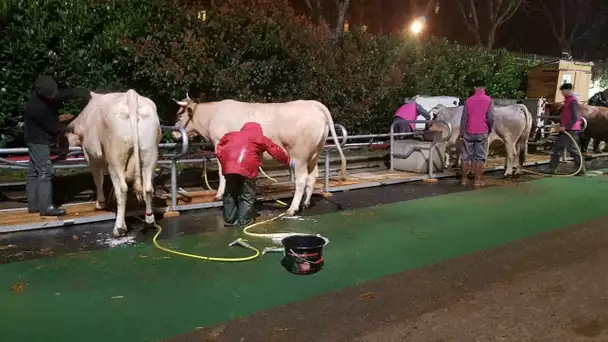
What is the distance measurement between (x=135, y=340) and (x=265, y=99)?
807cm

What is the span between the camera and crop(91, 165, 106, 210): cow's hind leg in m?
7.16

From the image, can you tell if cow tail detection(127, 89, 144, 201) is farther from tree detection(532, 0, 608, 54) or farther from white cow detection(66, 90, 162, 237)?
tree detection(532, 0, 608, 54)

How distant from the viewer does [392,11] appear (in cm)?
2402

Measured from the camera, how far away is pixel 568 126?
1194 cm

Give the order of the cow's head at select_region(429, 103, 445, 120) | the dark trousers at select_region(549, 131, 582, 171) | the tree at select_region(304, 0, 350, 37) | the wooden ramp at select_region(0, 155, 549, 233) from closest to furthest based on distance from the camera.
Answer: the wooden ramp at select_region(0, 155, 549, 233)
the dark trousers at select_region(549, 131, 582, 171)
the cow's head at select_region(429, 103, 445, 120)
the tree at select_region(304, 0, 350, 37)

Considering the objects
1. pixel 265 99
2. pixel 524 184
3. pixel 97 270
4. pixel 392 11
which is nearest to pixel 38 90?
pixel 97 270

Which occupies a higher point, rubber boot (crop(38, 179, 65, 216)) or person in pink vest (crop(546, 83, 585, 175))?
person in pink vest (crop(546, 83, 585, 175))

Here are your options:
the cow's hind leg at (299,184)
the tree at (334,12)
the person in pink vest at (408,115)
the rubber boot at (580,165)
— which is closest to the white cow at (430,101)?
the person in pink vest at (408,115)

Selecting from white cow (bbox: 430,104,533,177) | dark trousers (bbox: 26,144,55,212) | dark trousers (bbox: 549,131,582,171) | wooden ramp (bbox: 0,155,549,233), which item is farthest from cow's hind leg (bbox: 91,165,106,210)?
dark trousers (bbox: 549,131,582,171)

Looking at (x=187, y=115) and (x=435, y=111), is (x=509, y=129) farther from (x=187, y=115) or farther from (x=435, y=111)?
(x=187, y=115)

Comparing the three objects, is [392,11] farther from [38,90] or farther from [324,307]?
[324,307]

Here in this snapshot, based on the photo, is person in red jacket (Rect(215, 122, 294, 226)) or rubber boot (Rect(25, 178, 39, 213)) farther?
rubber boot (Rect(25, 178, 39, 213))

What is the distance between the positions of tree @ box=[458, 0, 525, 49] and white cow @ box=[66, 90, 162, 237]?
18630 mm

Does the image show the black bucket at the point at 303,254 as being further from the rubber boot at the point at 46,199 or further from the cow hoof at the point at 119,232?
the rubber boot at the point at 46,199
